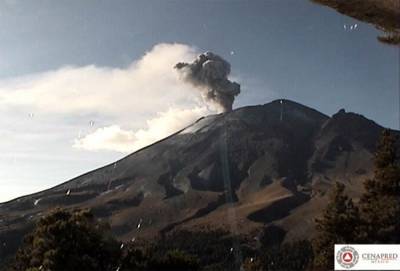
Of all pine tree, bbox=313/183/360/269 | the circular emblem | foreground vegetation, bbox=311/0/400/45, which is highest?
foreground vegetation, bbox=311/0/400/45

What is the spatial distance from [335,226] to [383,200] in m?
3.85

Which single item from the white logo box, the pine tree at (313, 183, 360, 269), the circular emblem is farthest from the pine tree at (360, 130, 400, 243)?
the circular emblem

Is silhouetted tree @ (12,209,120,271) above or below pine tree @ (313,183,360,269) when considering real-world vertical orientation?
below

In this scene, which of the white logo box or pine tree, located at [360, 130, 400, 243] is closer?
the white logo box

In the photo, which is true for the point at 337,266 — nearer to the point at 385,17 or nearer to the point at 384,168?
the point at 385,17

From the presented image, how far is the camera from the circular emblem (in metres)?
17.4

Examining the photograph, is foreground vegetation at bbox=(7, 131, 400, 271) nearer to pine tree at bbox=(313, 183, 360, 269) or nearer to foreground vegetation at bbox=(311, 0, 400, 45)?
pine tree at bbox=(313, 183, 360, 269)

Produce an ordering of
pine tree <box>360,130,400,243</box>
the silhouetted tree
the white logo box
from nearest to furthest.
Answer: the white logo box → the silhouetted tree → pine tree <box>360,130,400,243</box>

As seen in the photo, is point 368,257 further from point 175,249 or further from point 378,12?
point 175,249

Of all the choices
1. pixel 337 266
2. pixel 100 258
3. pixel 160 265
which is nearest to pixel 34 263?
pixel 100 258

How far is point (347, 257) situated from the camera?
58.0ft

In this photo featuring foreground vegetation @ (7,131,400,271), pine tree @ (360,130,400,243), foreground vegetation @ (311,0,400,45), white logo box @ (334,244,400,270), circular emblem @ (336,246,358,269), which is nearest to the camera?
foreground vegetation @ (311,0,400,45)

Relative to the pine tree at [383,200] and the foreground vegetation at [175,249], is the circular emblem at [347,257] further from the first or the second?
the pine tree at [383,200]

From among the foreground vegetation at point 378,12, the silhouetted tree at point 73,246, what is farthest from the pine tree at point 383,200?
the foreground vegetation at point 378,12
